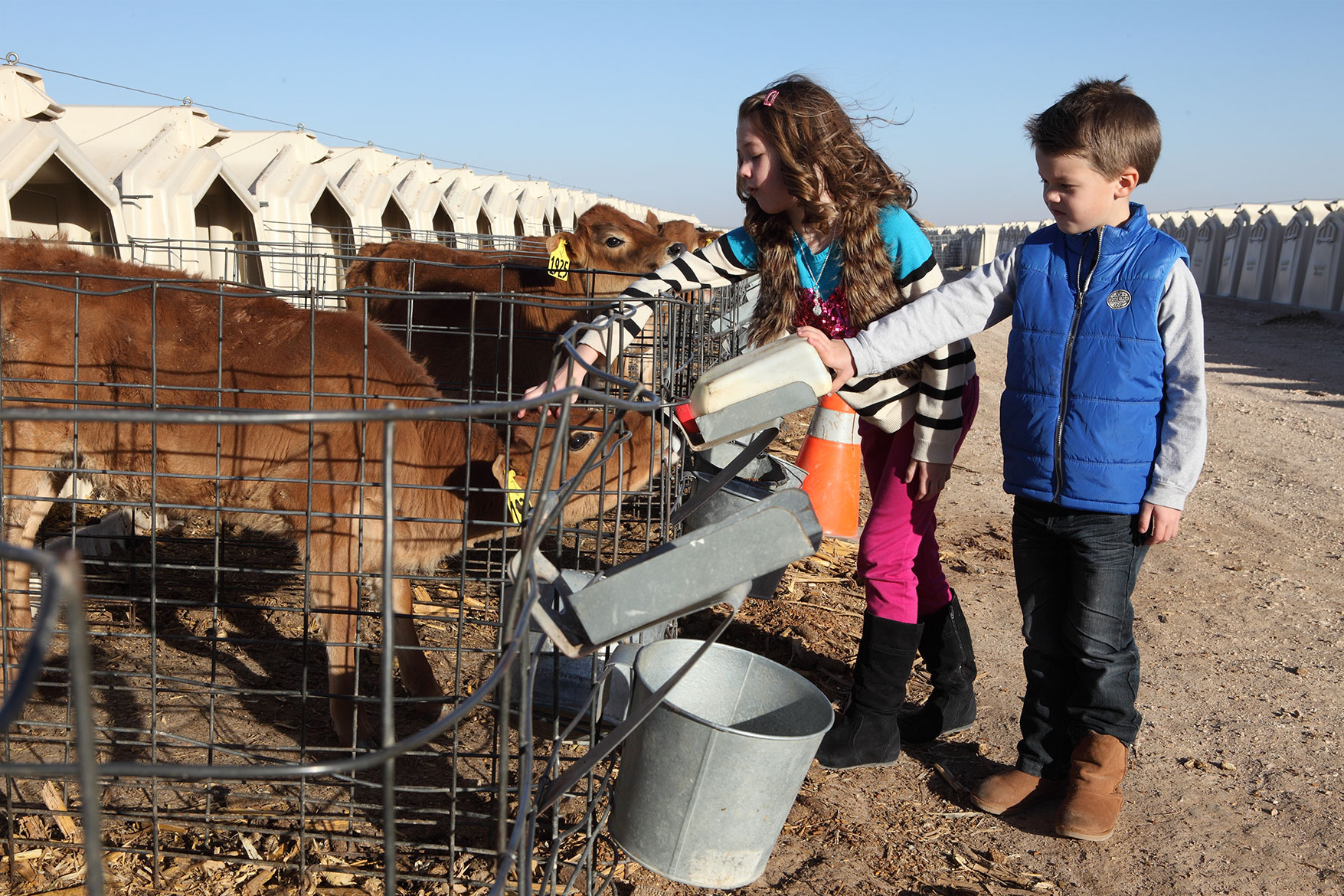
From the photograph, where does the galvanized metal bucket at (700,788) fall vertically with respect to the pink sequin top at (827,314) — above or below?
below

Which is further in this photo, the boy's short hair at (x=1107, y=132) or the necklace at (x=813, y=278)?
the necklace at (x=813, y=278)

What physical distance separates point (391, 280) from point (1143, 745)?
20.6ft

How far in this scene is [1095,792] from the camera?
3.25 metres

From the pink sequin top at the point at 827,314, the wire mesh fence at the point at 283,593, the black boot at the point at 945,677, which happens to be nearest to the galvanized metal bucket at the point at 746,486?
the wire mesh fence at the point at 283,593

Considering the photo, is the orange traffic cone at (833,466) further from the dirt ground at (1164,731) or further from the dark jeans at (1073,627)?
the dark jeans at (1073,627)

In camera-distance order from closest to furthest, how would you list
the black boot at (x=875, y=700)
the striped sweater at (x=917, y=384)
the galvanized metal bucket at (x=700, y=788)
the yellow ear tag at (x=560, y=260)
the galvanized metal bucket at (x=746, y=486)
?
1. the galvanized metal bucket at (x=700, y=788)
2. the striped sweater at (x=917, y=384)
3. the black boot at (x=875, y=700)
4. the galvanized metal bucket at (x=746, y=486)
5. the yellow ear tag at (x=560, y=260)

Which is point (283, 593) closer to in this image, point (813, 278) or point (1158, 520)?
point (813, 278)

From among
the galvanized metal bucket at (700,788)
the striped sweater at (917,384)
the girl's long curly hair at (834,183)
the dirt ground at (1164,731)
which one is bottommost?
the dirt ground at (1164,731)

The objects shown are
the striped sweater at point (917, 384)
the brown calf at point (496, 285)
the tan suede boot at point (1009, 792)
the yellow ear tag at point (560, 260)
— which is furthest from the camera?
the yellow ear tag at point (560, 260)

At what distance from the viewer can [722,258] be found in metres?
3.56

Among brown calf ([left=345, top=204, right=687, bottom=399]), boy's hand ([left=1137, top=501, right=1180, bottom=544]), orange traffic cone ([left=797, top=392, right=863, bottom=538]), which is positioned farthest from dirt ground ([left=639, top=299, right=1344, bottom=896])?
brown calf ([left=345, top=204, right=687, bottom=399])

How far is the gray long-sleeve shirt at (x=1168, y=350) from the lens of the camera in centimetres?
297

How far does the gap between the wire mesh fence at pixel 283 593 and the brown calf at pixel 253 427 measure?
1cm

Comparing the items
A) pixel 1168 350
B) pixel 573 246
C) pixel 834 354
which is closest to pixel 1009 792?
pixel 1168 350
